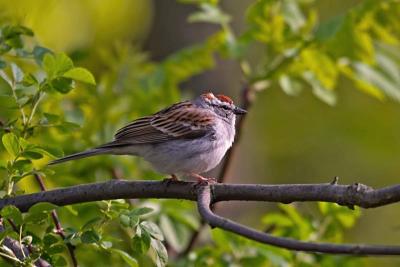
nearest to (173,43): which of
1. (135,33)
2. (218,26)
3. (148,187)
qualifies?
(218,26)

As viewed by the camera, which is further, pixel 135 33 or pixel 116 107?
pixel 135 33

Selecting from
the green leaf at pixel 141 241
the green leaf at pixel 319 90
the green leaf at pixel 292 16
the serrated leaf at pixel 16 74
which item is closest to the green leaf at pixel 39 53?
the serrated leaf at pixel 16 74

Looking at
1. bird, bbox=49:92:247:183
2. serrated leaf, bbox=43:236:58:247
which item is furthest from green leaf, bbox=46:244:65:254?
bird, bbox=49:92:247:183

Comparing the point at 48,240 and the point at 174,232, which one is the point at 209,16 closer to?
the point at 174,232

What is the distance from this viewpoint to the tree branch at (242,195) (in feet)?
Answer: 8.44

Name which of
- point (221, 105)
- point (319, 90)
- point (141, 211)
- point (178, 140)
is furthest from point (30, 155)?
point (319, 90)

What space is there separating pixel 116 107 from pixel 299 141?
4.95 m

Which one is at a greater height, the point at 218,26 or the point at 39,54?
the point at 39,54

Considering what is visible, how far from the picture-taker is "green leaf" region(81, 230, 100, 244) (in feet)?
10.8

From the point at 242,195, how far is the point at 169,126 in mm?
1975

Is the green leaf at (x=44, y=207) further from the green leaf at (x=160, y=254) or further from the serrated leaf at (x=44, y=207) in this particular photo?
the green leaf at (x=160, y=254)

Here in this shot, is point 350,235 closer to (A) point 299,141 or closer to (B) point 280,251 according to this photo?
(A) point 299,141

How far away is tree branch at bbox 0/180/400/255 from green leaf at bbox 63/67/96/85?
46 centimetres

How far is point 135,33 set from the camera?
34.1 ft
